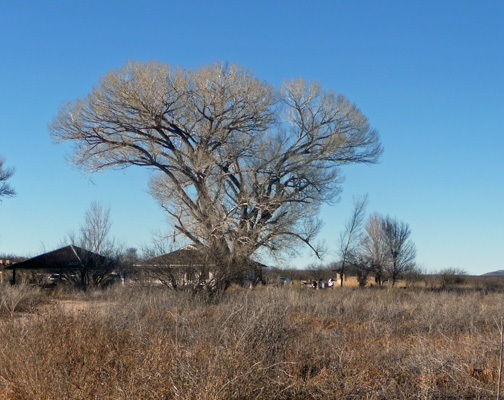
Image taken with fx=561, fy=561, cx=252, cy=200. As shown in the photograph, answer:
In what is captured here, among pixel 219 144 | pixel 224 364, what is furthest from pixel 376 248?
pixel 224 364

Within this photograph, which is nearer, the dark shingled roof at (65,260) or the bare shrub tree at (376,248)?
the dark shingled roof at (65,260)

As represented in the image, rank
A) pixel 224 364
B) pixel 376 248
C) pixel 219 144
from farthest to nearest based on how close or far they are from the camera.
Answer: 1. pixel 376 248
2. pixel 219 144
3. pixel 224 364

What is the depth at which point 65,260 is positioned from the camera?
27859 mm

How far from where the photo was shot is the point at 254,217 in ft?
85.6

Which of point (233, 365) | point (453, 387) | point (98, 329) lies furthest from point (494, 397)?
point (98, 329)

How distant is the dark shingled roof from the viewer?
2627 centimetres

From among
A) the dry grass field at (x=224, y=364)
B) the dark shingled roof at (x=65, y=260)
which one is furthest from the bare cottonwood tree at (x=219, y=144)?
the dry grass field at (x=224, y=364)

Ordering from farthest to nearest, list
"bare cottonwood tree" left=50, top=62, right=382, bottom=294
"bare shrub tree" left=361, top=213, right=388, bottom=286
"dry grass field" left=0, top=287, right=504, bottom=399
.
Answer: "bare shrub tree" left=361, top=213, right=388, bottom=286 < "bare cottonwood tree" left=50, top=62, right=382, bottom=294 < "dry grass field" left=0, top=287, right=504, bottom=399

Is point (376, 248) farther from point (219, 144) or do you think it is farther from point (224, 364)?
point (224, 364)

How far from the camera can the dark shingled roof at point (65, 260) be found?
26266mm

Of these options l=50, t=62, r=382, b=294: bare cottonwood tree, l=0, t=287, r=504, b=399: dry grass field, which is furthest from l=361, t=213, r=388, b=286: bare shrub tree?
l=0, t=287, r=504, b=399: dry grass field

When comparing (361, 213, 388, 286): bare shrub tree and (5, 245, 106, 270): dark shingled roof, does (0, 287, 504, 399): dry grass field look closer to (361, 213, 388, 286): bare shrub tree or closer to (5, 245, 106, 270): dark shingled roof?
(5, 245, 106, 270): dark shingled roof

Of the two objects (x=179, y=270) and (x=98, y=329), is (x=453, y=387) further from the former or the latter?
(x=179, y=270)

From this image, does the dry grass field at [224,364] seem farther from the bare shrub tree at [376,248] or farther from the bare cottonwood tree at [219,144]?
the bare shrub tree at [376,248]
